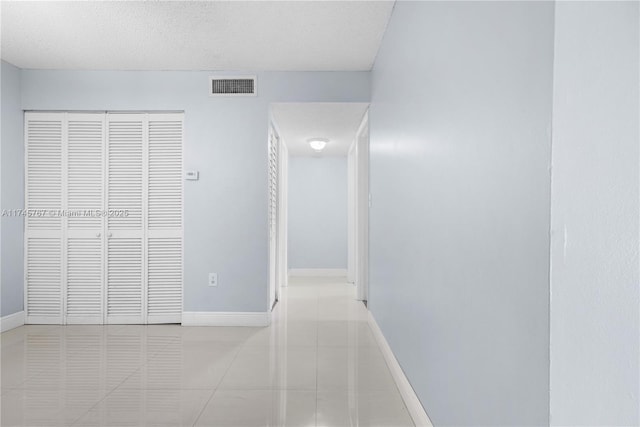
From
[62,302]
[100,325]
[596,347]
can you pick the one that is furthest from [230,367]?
[596,347]

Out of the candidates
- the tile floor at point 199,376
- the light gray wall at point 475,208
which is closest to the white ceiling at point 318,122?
the light gray wall at point 475,208

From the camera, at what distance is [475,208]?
150cm

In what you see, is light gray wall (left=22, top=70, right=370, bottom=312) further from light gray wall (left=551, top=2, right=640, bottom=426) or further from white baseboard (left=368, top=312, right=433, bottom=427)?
light gray wall (left=551, top=2, right=640, bottom=426)

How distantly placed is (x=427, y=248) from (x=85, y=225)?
12.7ft

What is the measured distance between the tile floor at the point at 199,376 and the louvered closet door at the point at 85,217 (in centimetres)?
30

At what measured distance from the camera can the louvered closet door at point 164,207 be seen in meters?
4.75

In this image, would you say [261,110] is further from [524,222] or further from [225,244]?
[524,222]

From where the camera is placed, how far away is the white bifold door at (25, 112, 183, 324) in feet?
15.5

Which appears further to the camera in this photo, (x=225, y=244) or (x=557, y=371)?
(x=225, y=244)

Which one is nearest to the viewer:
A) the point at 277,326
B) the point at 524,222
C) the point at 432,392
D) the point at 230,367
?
the point at 524,222

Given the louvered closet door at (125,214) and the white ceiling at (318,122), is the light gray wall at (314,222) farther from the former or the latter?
the louvered closet door at (125,214)

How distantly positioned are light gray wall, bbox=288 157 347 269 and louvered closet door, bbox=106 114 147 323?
3965 mm

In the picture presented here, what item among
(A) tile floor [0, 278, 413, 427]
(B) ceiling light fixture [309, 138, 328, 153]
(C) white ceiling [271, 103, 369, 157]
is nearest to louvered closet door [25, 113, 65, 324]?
(A) tile floor [0, 278, 413, 427]

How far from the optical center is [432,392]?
2086 millimetres
